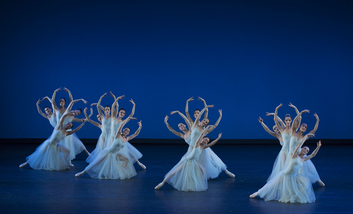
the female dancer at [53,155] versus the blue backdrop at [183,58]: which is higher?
the blue backdrop at [183,58]

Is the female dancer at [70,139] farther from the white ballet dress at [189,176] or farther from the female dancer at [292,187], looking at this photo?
the female dancer at [292,187]

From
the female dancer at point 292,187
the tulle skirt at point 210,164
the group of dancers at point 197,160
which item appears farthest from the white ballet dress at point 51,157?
the female dancer at point 292,187

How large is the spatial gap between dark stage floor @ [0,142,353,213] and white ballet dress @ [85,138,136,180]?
0.44 ft

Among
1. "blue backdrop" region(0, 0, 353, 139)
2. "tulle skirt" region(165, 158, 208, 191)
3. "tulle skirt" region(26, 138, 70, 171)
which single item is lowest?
"tulle skirt" region(26, 138, 70, 171)

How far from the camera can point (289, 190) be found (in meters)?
4.19

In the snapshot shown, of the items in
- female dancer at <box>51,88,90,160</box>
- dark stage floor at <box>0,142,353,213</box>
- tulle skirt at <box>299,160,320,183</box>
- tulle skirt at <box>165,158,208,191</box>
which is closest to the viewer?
dark stage floor at <box>0,142,353,213</box>

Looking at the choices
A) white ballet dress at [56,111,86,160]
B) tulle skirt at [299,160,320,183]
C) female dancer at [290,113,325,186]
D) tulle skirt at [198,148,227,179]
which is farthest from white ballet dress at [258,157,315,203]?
white ballet dress at [56,111,86,160]

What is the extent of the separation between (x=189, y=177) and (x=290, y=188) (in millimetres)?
1258

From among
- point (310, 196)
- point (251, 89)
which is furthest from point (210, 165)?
point (251, 89)

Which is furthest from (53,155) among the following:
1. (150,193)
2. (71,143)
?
(150,193)

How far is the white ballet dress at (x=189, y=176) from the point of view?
185 inches

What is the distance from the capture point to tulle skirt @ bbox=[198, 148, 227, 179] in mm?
5418

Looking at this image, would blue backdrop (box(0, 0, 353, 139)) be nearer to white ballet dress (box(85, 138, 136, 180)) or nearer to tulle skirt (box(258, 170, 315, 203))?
white ballet dress (box(85, 138, 136, 180))

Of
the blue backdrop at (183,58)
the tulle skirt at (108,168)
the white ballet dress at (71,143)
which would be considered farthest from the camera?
the blue backdrop at (183,58)
